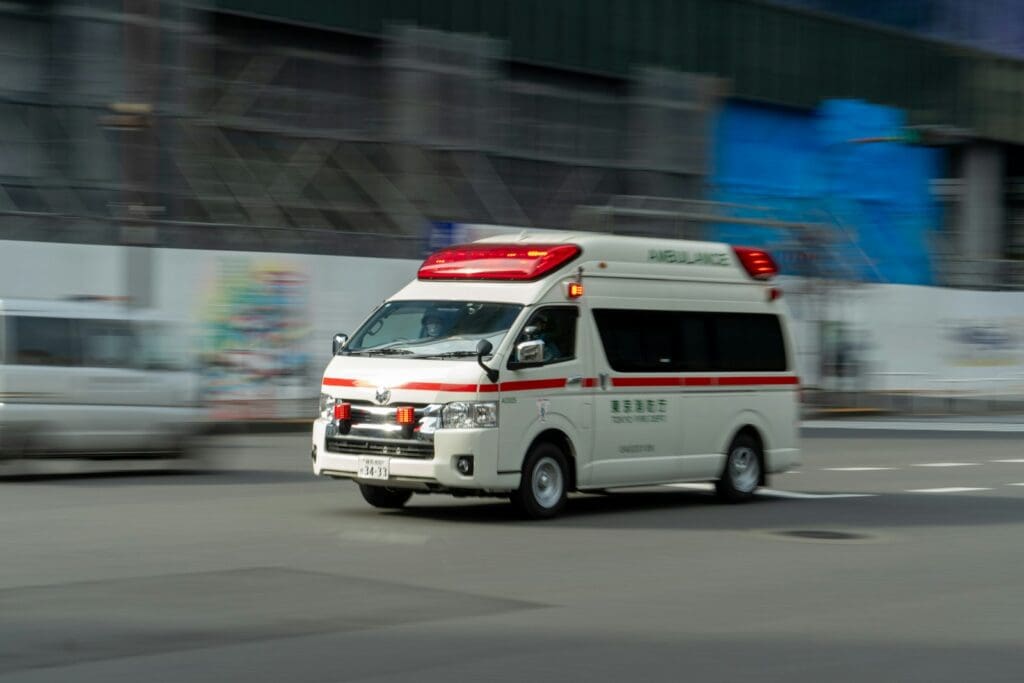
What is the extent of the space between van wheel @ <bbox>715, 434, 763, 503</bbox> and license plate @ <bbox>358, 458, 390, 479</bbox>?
4.19m

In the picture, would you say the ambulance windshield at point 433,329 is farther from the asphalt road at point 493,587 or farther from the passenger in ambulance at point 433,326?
the asphalt road at point 493,587

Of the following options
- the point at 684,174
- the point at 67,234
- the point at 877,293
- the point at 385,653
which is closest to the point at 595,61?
the point at 684,174

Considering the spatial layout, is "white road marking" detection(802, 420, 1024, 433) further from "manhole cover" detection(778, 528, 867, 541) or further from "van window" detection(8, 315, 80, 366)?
"manhole cover" detection(778, 528, 867, 541)

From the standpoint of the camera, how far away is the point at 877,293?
48.1 metres

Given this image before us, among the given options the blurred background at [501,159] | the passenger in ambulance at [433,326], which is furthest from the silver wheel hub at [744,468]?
the blurred background at [501,159]

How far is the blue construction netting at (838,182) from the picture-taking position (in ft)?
158

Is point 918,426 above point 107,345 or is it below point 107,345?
below

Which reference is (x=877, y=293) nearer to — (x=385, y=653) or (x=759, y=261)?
(x=759, y=261)

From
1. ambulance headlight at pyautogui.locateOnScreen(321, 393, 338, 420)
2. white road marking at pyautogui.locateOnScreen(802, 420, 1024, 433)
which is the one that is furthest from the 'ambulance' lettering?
white road marking at pyautogui.locateOnScreen(802, 420, 1024, 433)

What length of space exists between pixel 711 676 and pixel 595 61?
125ft

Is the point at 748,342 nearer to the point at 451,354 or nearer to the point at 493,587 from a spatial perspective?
the point at 451,354

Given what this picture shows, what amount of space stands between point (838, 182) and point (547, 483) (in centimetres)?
3977

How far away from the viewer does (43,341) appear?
17781 millimetres

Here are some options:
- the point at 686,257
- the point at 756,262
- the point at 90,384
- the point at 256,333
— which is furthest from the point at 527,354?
the point at 256,333
